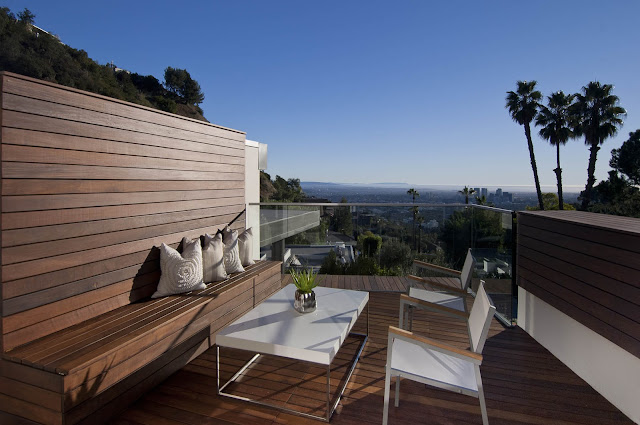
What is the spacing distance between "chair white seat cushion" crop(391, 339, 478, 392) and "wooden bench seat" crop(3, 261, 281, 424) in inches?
56.0

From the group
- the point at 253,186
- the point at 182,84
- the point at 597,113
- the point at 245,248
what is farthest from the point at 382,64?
the point at 182,84

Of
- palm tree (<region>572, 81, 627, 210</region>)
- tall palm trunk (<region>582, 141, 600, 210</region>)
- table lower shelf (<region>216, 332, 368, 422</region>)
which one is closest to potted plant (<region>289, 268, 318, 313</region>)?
table lower shelf (<region>216, 332, 368, 422</region>)

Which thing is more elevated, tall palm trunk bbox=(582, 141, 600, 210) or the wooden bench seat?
tall palm trunk bbox=(582, 141, 600, 210)

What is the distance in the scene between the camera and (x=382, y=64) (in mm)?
11859

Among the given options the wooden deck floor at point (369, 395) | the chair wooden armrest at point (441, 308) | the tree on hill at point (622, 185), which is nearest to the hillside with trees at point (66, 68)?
the wooden deck floor at point (369, 395)

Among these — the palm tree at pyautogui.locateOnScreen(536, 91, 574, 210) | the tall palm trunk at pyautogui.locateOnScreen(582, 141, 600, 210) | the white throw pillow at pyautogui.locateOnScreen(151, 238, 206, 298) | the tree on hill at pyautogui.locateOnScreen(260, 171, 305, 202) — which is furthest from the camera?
the tree on hill at pyautogui.locateOnScreen(260, 171, 305, 202)

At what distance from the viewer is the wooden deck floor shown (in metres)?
1.94

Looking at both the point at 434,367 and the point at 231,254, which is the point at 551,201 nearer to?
the point at 231,254

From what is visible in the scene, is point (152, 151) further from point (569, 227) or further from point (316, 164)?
point (316, 164)

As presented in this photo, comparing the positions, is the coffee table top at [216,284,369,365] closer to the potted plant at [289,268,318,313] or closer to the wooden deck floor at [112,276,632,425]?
the potted plant at [289,268,318,313]

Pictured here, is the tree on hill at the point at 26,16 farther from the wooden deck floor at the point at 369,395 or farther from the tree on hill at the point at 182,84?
the wooden deck floor at the point at 369,395

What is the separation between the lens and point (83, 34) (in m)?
26.5

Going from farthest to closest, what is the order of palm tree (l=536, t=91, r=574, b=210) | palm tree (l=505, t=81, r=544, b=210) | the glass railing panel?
palm tree (l=536, t=91, r=574, b=210), palm tree (l=505, t=81, r=544, b=210), the glass railing panel

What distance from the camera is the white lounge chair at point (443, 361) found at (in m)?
1.65
